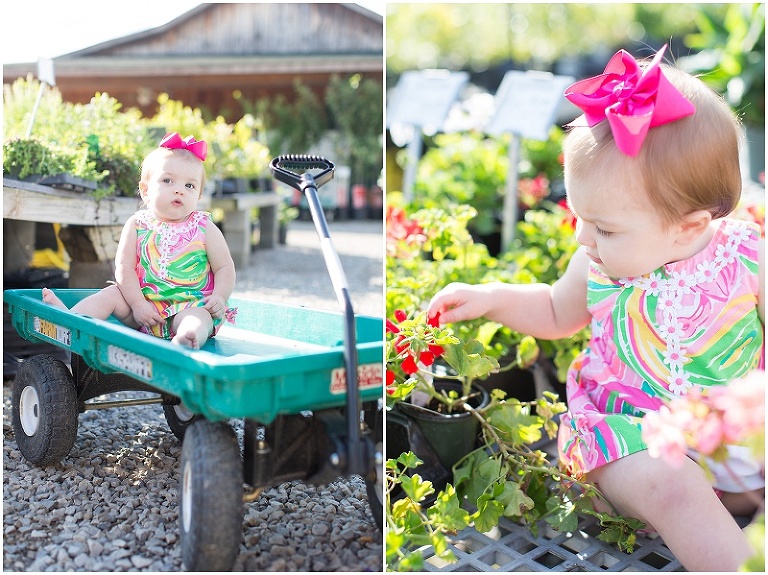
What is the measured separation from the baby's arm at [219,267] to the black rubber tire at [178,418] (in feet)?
1.21

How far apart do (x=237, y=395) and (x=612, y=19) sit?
27467mm

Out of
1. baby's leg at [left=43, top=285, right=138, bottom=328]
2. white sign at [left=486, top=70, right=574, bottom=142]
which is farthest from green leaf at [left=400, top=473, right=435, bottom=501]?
white sign at [left=486, top=70, right=574, bottom=142]

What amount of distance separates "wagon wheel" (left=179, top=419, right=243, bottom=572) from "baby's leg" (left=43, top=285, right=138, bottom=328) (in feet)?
2.35

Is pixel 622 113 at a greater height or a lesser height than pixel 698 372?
greater

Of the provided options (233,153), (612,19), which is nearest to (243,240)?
(233,153)

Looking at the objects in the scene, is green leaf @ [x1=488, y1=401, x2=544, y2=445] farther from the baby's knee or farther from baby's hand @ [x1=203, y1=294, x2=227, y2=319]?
baby's hand @ [x1=203, y1=294, x2=227, y2=319]

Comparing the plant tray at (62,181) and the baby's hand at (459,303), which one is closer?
the baby's hand at (459,303)

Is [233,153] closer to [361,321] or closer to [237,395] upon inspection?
[361,321]

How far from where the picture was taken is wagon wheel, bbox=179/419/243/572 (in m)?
1.64

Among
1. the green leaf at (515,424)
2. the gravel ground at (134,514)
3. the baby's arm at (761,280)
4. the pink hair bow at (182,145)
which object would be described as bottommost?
the gravel ground at (134,514)

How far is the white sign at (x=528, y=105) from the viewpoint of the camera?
174 inches

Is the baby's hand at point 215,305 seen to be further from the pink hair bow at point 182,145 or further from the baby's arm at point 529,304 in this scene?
the baby's arm at point 529,304

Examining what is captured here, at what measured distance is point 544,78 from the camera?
184 inches

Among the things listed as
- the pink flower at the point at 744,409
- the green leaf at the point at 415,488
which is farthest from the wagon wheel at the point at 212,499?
the pink flower at the point at 744,409
